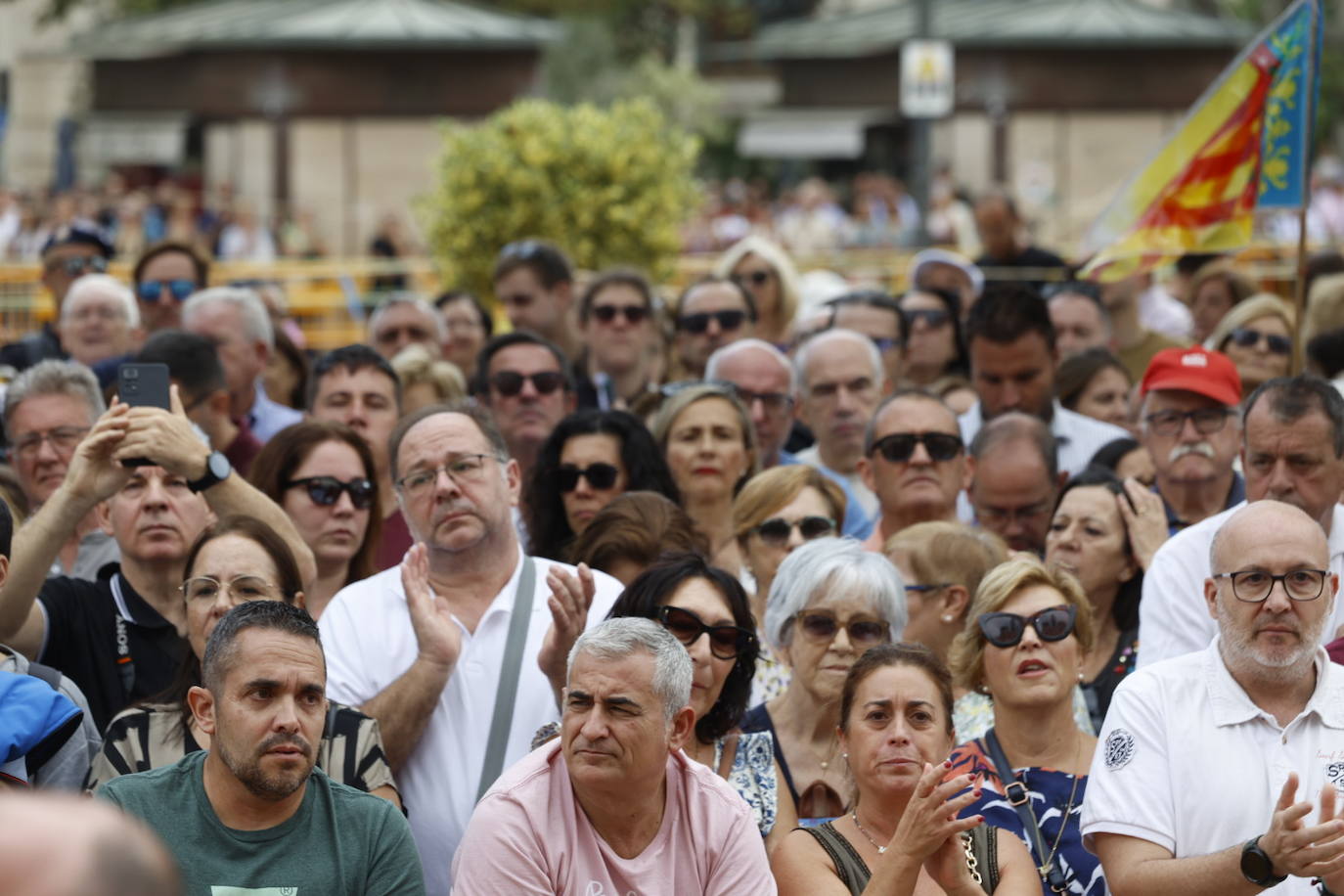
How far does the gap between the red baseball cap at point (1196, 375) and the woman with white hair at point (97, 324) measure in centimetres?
470

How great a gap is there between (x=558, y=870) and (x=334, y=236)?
2432 cm

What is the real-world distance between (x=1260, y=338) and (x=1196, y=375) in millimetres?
2210

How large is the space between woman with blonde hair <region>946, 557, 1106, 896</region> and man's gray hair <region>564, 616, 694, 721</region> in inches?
→ 42.0

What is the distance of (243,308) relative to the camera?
9664mm

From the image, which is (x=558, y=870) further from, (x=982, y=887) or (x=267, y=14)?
(x=267, y=14)

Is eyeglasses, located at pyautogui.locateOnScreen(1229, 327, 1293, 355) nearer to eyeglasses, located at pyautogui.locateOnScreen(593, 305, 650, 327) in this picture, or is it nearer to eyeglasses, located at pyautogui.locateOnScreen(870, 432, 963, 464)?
eyeglasses, located at pyautogui.locateOnScreen(870, 432, 963, 464)

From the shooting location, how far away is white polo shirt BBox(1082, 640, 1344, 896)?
5672 millimetres

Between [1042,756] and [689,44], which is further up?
[689,44]

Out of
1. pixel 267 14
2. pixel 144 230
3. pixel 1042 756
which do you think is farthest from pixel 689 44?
pixel 1042 756

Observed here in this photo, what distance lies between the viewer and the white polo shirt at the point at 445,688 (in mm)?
6199

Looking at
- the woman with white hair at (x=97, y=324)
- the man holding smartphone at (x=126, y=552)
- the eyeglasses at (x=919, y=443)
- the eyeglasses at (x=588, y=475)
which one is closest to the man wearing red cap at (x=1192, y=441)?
the eyeglasses at (x=919, y=443)

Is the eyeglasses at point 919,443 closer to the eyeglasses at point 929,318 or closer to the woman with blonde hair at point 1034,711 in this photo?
the woman with blonde hair at point 1034,711

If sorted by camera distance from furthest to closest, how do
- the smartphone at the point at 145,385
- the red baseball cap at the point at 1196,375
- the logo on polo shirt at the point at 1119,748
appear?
the red baseball cap at the point at 1196,375, the smartphone at the point at 145,385, the logo on polo shirt at the point at 1119,748

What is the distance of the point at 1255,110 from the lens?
30.7 feet
